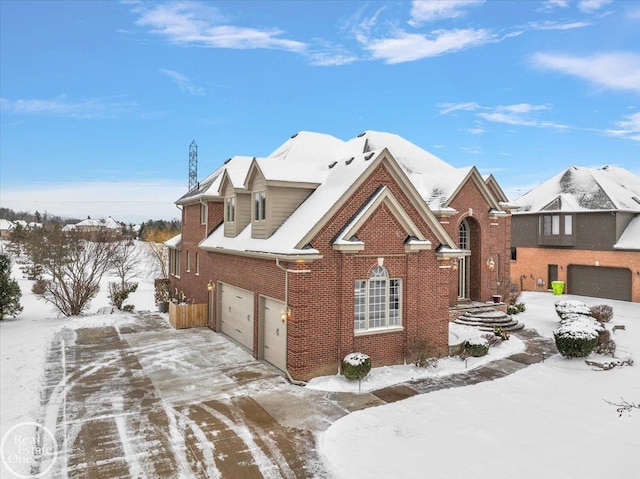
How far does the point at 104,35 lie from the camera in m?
18.3

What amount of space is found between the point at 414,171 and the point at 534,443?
17234 millimetres

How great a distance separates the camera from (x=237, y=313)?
→ 17.8 meters

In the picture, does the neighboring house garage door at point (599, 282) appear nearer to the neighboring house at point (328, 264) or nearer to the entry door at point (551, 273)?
the entry door at point (551, 273)

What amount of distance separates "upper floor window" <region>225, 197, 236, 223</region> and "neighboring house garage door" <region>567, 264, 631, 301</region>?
2797 centimetres

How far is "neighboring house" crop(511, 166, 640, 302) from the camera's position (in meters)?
29.5

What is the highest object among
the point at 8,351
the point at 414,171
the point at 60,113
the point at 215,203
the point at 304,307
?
the point at 60,113

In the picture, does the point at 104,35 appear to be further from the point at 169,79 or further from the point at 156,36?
the point at 169,79

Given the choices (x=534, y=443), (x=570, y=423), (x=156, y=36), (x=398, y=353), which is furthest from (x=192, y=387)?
(x=156, y=36)

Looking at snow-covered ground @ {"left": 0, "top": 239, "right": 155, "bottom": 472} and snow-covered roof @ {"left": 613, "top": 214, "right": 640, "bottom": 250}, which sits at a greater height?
snow-covered roof @ {"left": 613, "top": 214, "right": 640, "bottom": 250}

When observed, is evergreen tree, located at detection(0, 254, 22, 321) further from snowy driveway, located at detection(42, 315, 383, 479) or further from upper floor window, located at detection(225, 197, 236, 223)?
upper floor window, located at detection(225, 197, 236, 223)

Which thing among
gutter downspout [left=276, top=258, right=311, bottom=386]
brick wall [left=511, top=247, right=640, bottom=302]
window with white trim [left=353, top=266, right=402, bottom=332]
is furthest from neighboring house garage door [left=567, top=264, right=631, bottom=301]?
gutter downspout [left=276, top=258, right=311, bottom=386]

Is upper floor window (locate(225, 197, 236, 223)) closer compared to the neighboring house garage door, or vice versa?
upper floor window (locate(225, 197, 236, 223))

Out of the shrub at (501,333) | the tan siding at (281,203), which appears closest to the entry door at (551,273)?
the shrub at (501,333)

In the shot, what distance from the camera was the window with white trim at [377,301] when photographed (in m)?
13.6
